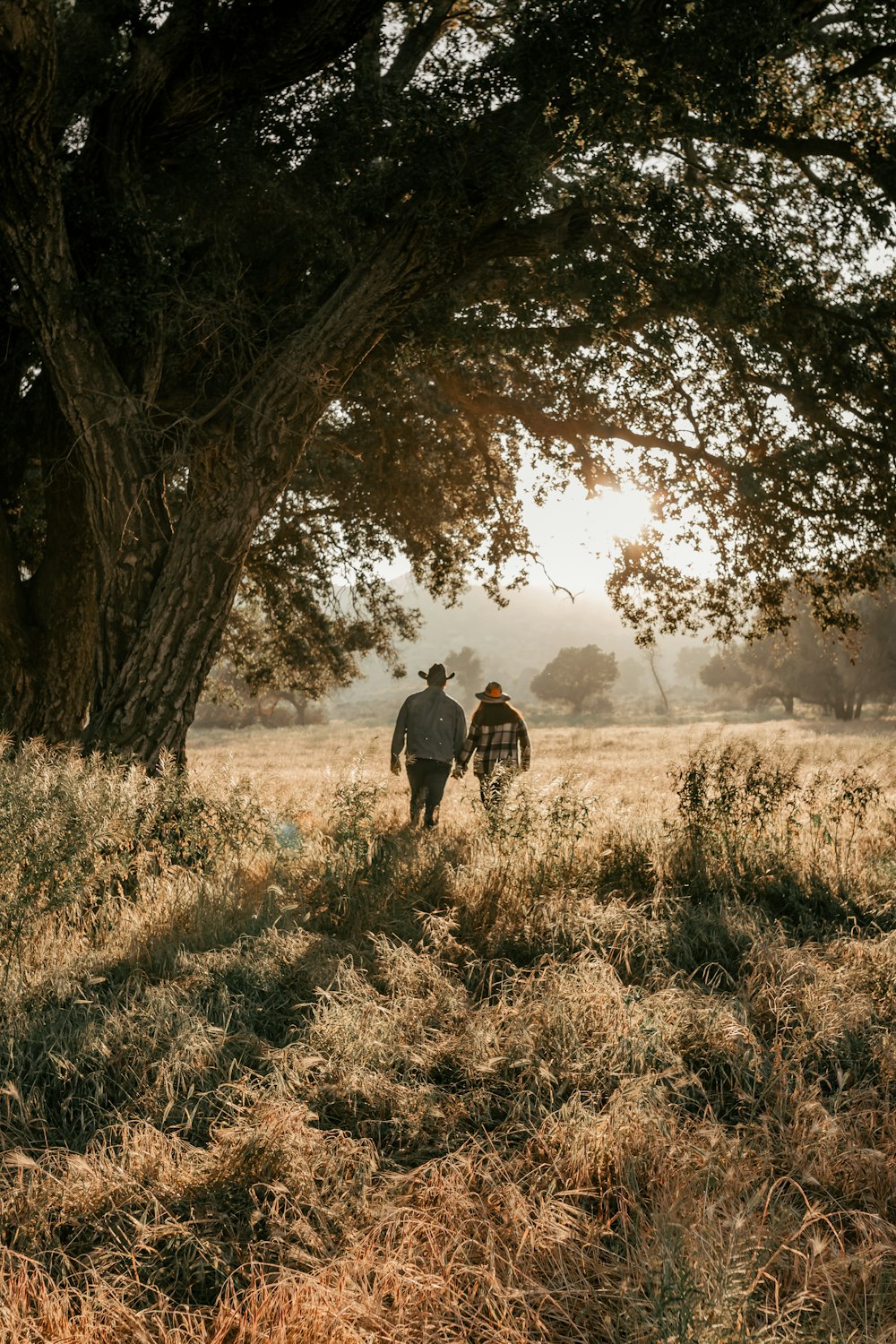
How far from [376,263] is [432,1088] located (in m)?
7.08

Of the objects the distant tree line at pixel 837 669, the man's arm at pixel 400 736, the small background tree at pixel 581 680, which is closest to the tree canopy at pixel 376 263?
the man's arm at pixel 400 736

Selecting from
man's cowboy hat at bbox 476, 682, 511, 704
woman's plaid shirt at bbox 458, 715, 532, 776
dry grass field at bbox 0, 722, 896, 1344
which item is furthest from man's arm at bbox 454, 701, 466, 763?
dry grass field at bbox 0, 722, 896, 1344

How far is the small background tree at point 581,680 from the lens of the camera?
75.1 meters

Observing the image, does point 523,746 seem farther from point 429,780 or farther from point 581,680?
point 581,680

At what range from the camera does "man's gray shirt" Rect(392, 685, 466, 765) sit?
997 centimetres

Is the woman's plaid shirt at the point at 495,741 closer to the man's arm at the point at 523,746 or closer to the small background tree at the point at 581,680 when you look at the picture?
the man's arm at the point at 523,746

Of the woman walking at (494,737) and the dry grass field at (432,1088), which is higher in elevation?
the woman walking at (494,737)

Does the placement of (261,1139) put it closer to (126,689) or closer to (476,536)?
(126,689)

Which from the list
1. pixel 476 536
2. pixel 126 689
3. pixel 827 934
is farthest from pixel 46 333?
pixel 827 934

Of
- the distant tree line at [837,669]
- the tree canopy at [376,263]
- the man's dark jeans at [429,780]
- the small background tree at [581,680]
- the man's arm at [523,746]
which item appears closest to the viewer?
the tree canopy at [376,263]

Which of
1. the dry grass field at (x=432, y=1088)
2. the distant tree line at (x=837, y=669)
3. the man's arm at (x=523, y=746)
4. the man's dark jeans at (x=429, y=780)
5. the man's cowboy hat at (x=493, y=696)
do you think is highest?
the distant tree line at (x=837, y=669)

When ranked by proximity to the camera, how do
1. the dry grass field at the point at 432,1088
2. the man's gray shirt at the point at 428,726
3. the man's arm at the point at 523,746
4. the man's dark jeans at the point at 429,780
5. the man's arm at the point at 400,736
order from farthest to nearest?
the man's arm at the point at 523,746 < the man's dark jeans at the point at 429,780 < the man's gray shirt at the point at 428,726 < the man's arm at the point at 400,736 < the dry grass field at the point at 432,1088

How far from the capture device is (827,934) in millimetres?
5305

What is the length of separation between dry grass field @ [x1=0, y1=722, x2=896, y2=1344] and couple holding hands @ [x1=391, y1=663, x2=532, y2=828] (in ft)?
11.7
